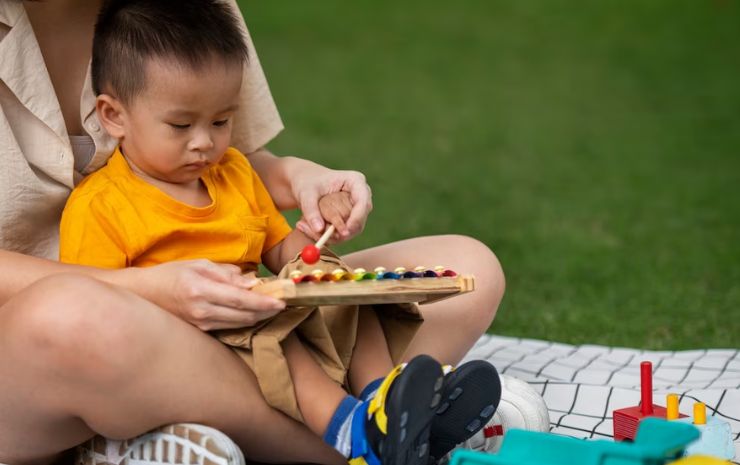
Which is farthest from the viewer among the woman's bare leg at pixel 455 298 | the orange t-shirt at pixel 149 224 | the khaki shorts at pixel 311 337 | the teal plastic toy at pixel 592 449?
the woman's bare leg at pixel 455 298

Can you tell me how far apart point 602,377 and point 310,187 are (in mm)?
795

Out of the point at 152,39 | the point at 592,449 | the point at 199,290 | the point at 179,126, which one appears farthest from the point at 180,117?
the point at 592,449

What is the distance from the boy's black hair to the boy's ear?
2 cm

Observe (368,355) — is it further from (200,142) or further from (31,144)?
(31,144)

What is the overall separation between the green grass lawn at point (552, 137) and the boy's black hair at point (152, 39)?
1350mm

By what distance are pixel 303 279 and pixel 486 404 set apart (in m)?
0.36

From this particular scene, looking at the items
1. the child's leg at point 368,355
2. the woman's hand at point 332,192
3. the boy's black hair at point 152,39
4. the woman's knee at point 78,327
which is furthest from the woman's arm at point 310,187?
the woman's knee at point 78,327

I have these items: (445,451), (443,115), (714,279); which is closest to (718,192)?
(714,279)

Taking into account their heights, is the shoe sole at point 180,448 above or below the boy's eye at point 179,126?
below

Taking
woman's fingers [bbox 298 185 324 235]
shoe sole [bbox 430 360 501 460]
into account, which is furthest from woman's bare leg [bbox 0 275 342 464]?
woman's fingers [bbox 298 185 324 235]

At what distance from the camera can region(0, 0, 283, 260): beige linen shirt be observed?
A: 1807 mm

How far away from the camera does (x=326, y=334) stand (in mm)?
1722

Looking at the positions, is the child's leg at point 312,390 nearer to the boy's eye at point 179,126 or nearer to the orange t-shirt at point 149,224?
the orange t-shirt at point 149,224

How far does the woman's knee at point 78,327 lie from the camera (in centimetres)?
149
